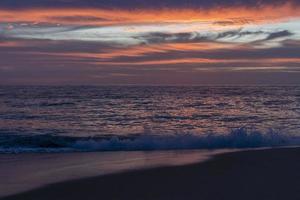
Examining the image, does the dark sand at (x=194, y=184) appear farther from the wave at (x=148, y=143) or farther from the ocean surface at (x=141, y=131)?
the ocean surface at (x=141, y=131)

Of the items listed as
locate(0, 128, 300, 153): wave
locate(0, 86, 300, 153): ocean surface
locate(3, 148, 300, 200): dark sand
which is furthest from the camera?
locate(0, 86, 300, 153): ocean surface

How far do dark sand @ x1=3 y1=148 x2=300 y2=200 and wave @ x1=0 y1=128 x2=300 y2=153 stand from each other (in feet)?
16.2

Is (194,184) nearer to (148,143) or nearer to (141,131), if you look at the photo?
(148,143)

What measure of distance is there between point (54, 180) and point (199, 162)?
163 inches

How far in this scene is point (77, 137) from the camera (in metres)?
19.2

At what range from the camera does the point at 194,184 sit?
927 cm

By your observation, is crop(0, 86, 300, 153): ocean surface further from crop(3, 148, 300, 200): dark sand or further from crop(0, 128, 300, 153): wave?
crop(3, 148, 300, 200): dark sand

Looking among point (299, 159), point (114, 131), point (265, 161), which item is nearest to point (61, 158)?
point (265, 161)

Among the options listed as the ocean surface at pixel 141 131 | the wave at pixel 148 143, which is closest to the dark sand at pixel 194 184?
the wave at pixel 148 143

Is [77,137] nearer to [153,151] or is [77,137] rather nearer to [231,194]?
[153,151]

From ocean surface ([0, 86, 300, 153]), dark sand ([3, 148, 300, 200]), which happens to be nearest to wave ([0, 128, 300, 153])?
ocean surface ([0, 86, 300, 153])

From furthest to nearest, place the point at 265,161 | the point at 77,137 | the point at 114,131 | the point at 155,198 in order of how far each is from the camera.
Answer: the point at 114,131 → the point at 77,137 → the point at 265,161 → the point at 155,198

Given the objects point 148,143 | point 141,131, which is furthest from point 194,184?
point 141,131

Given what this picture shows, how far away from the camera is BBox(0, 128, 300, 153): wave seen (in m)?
16.3
